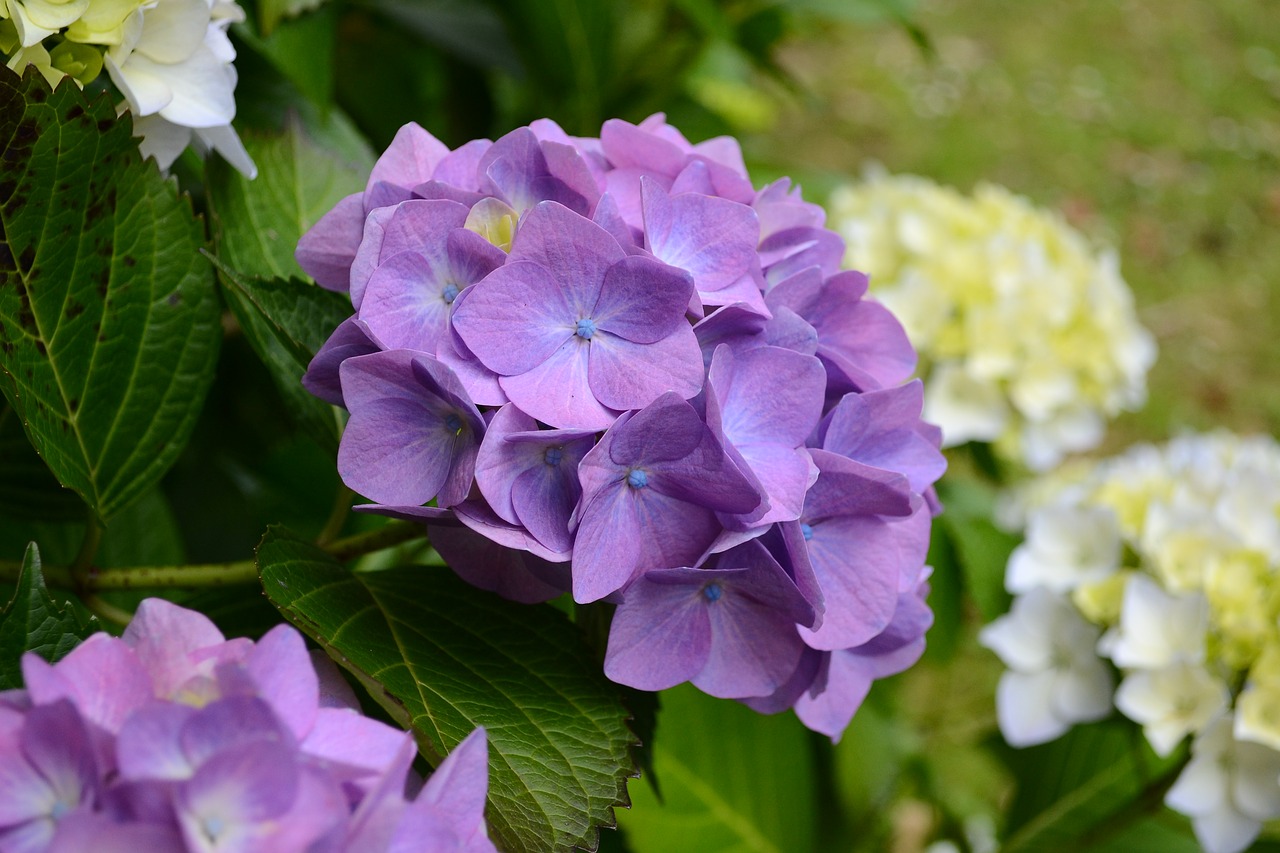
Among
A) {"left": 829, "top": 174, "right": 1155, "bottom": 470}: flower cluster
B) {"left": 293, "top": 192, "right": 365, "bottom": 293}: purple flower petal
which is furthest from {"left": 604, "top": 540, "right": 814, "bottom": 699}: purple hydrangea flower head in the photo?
{"left": 829, "top": 174, "right": 1155, "bottom": 470}: flower cluster

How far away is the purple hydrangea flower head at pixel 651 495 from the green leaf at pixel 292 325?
17 cm

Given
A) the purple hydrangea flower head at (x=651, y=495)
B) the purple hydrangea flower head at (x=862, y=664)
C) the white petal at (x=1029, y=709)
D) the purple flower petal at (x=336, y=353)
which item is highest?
the purple flower petal at (x=336, y=353)

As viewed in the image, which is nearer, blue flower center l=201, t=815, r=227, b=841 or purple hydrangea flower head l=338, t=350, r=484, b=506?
blue flower center l=201, t=815, r=227, b=841

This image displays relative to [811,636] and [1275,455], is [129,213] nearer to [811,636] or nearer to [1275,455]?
[811,636]

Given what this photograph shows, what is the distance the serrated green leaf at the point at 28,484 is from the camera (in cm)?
70

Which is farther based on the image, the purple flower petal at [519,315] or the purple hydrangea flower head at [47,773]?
the purple flower petal at [519,315]

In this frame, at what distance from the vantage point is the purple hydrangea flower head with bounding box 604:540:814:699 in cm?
50

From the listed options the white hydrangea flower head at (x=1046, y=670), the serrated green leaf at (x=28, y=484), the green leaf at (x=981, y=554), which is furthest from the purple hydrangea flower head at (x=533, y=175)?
the green leaf at (x=981, y=554)

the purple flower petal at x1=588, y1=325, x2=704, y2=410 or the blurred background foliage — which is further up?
the purple flower petal at x1=588, y1=325, x2=704, y2=410

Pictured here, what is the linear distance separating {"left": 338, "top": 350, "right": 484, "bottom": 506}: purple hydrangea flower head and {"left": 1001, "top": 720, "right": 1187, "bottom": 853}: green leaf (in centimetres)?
100

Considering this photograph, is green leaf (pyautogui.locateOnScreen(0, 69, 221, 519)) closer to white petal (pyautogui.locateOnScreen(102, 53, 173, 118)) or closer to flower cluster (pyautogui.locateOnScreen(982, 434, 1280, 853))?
white petal (pyautogui.locateOnScreen(102, 53, 173, 118))

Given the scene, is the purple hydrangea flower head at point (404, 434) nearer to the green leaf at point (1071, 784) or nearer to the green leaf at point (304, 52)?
the green leaf at point (304, 52)

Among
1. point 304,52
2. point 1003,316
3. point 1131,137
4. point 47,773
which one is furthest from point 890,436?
point 1131,137

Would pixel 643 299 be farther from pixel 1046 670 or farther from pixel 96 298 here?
pixel 1046 670
